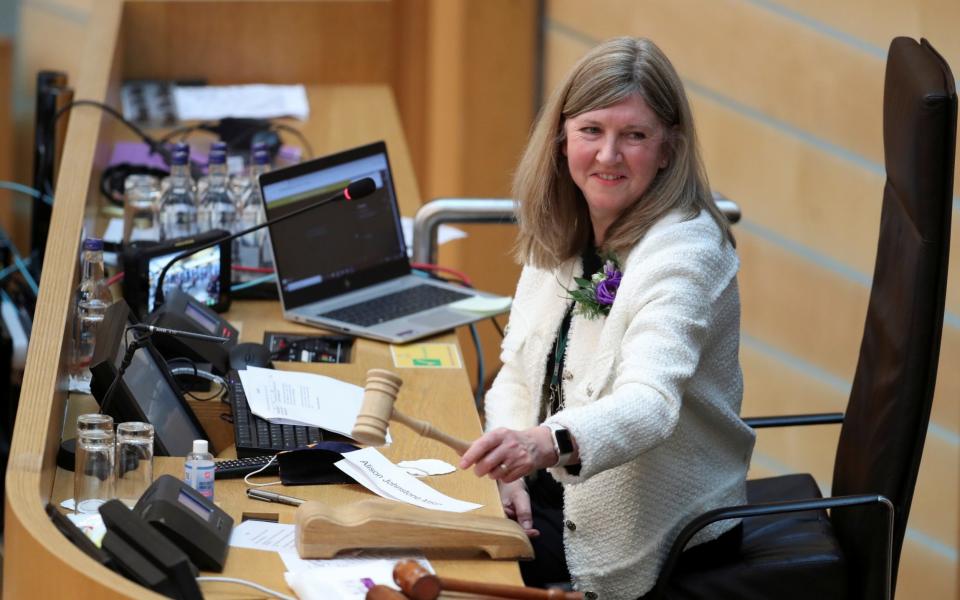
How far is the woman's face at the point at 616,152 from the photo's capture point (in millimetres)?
2150

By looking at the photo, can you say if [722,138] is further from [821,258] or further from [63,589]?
[63,589]

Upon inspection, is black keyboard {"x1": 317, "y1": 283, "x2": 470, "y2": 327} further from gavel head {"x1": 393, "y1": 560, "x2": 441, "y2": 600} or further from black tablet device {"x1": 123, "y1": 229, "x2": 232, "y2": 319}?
gavel head {"x1": 393, "y1": 560, "x2": 441, "y2": 600}

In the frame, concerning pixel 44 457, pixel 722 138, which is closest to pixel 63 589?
pixel 44 457

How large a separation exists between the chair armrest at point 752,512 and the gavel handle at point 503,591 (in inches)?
18.2

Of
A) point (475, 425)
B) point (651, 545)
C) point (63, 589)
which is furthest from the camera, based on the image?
point (475, 425)

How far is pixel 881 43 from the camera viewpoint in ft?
11.2

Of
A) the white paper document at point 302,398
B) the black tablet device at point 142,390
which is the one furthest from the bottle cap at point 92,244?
the white paper document at point 302,398

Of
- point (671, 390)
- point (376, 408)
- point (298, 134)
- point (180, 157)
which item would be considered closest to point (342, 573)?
point (376, 408)

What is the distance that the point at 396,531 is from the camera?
1776 millimetres

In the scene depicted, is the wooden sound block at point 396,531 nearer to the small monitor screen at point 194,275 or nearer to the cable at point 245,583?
the cable at point 245,583

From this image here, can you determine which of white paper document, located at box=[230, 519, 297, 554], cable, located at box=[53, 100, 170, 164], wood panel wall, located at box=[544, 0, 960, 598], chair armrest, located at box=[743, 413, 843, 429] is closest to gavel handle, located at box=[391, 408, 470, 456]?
white paper document, located at box=[230, 519, 297, 554]

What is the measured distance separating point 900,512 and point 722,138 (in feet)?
7.10

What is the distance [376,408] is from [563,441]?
0.89ft

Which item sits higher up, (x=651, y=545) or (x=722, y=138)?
(x=722, y=138)
